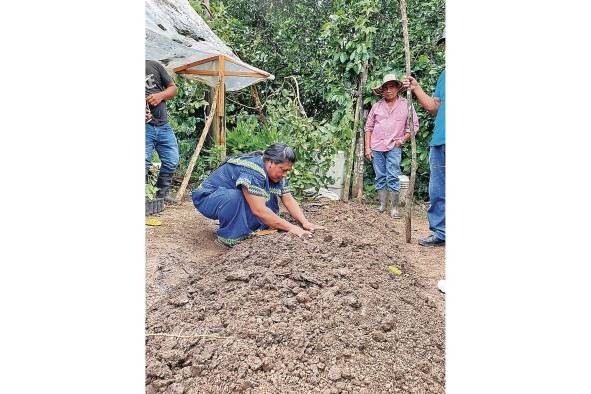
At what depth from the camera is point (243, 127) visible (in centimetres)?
293

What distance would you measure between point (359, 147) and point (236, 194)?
0.70m

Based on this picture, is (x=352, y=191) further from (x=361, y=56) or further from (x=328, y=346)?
(x=328, y=346)

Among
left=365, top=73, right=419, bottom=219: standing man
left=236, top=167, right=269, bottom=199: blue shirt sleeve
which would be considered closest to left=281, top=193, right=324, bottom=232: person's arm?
left=236, top=167, right=269, bottom=199: blue shirt sleeve

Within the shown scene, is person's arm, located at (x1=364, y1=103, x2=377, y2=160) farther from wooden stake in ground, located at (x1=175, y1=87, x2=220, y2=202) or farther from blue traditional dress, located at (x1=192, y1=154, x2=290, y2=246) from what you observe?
wooden stake in ground, located at (x1=175, y1=87, x2=220, y2=202)

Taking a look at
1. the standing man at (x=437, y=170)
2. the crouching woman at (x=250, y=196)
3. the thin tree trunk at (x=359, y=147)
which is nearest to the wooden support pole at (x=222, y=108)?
the crouching woman at (x=250, y=196)

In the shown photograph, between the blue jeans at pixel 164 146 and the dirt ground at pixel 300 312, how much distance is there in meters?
0.22

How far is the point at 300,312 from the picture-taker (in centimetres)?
220

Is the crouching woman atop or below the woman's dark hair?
below

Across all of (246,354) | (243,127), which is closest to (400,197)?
(243,127)

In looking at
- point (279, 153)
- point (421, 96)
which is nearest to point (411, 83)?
point (421, 96)

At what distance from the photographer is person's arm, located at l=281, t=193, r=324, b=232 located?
2.96 meters

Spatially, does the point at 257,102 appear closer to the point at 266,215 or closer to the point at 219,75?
the point at 219,75

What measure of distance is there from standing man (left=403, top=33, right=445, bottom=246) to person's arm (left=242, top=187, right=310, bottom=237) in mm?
710
